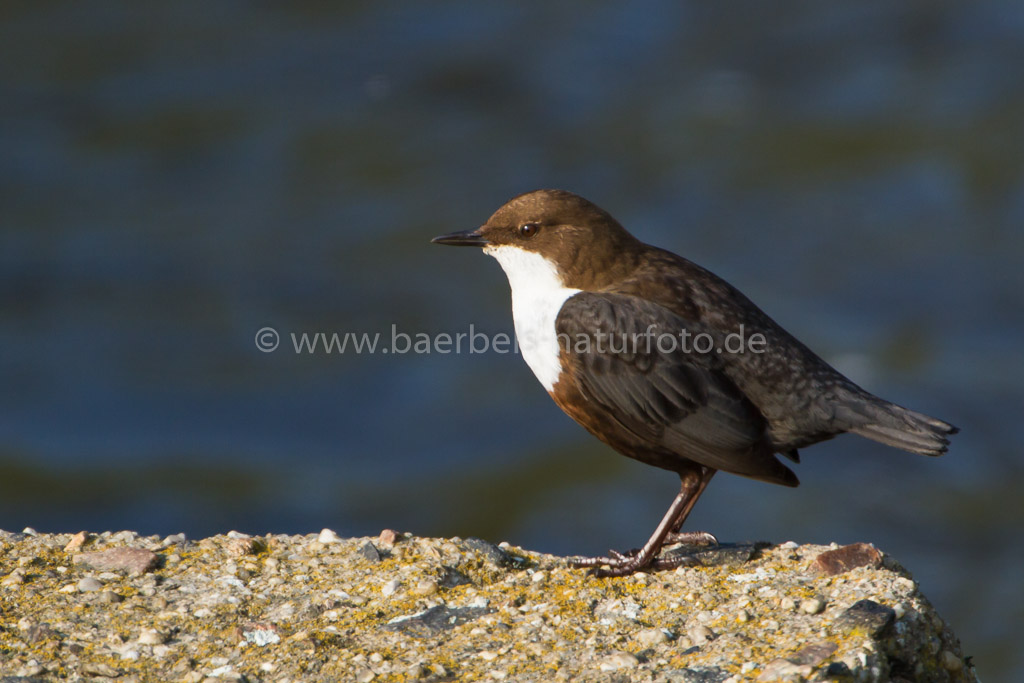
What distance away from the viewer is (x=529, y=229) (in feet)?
14.4

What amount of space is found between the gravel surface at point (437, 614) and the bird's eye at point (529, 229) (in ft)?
4.14

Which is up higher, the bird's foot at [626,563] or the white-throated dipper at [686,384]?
the white-throated dipper at [686,384]

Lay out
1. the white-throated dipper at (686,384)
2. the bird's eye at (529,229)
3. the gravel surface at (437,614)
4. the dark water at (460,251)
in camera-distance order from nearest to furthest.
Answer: the gravel surface at (437,614), the white-throated dipper at (686,384), the bird's eye at (529,229), the dark water at (460,251)

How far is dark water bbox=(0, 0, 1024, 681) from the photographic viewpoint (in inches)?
343

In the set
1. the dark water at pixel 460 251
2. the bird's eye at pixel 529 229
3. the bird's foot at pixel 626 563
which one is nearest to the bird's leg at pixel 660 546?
the bird's foot at pixel 626 563

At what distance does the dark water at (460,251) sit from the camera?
343 inches

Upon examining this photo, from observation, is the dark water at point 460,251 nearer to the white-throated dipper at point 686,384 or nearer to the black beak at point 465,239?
the black beak at point 465,239

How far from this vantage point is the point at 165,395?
9711 millimetres

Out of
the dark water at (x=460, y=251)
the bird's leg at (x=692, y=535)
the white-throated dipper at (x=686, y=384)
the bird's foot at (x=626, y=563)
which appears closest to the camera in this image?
the bird's foot at (x=626, y=563)

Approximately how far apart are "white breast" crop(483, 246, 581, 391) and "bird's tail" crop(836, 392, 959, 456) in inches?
38.2

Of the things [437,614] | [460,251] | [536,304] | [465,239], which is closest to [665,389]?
[536,304]

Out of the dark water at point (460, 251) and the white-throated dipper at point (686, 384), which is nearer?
the white-throated dipper at point (686, 384)

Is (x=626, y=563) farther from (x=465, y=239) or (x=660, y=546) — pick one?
(x=465, y=239)

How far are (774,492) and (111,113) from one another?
7.57 metres
